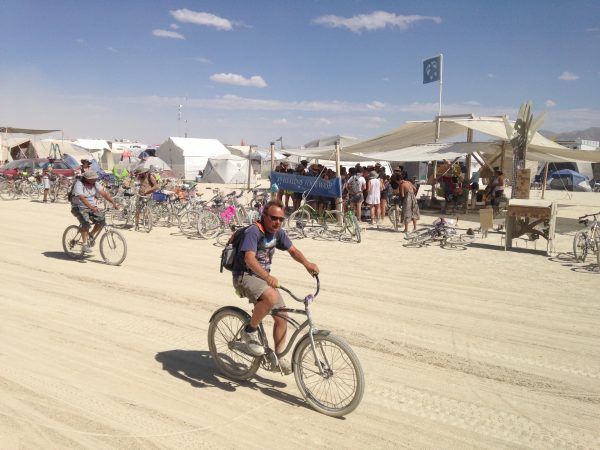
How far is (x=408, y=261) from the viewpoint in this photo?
9602 millimetres

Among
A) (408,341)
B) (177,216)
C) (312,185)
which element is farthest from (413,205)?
(408,341)

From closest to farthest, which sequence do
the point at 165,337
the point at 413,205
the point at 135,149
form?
the point at 165,337
the point at 413,205
the point at 135,149

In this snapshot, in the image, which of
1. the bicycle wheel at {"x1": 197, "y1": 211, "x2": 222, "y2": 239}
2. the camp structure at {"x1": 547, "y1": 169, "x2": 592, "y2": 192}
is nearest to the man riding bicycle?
the bicycle wheel at {"x1": 197, "y1": 211, "x2": 222, "y2": 239}

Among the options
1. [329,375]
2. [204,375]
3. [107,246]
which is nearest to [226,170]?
[107,246]

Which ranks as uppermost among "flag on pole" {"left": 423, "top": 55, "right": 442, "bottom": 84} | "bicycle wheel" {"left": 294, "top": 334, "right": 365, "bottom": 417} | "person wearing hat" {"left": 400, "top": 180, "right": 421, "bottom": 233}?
"flag on pole" {"left": 423, "top": 55, "right": 442, "bottom": 84}

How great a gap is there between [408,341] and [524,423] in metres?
1.73

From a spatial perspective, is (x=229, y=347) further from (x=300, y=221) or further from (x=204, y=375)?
(x=300, y=221)

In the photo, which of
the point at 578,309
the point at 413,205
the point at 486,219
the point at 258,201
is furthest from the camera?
the point at 258,201

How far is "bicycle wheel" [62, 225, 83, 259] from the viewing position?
9.09 metres

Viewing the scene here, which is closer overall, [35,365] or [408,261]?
[35,365]

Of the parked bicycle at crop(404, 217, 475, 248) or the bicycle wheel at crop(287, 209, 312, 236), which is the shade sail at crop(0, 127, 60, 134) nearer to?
the bicycle wheel at crop(287, 209, 312, 236)

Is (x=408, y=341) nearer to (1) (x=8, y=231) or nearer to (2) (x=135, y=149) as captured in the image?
(1) (x=8, y=231)

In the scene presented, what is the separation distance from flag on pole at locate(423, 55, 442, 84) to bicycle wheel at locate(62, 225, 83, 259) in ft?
51.0

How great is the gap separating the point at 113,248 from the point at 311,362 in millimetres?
6019
